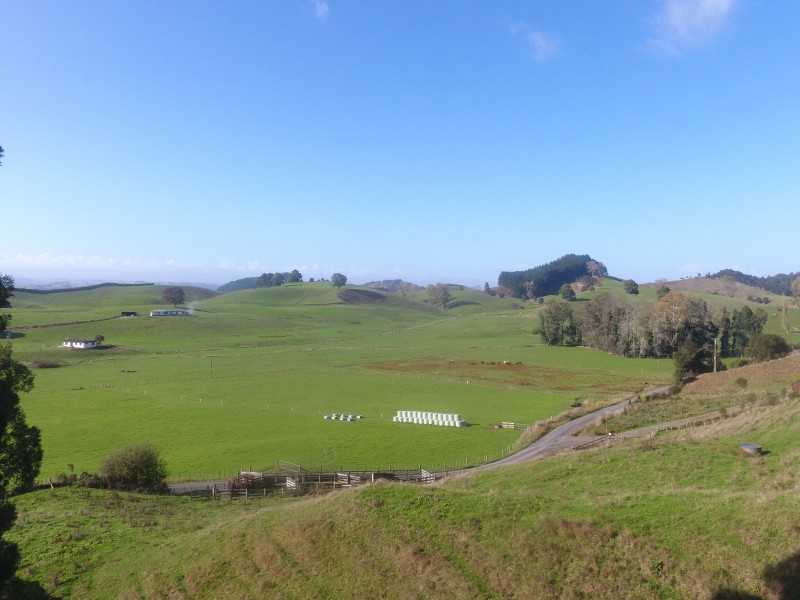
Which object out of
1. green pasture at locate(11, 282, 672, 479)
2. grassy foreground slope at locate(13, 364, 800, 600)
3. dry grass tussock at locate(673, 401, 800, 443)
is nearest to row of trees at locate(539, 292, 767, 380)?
green pasture at locate(11, 282, 672, 479)

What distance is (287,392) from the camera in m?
85.9

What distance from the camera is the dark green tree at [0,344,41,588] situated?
696 inches

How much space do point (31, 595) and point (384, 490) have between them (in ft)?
44.7

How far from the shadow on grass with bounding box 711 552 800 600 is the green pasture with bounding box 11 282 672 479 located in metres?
31.3

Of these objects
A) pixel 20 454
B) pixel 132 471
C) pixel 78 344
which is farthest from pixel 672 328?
pixel 78 344

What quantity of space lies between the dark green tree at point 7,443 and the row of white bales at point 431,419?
40691mm

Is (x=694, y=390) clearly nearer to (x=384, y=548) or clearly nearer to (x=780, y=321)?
(x=384, y=548)

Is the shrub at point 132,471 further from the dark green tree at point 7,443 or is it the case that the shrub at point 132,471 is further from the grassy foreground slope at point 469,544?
the grassy foreground slope at point 469,544

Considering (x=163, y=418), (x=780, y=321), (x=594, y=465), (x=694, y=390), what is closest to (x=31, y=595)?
(x=594, y=465)

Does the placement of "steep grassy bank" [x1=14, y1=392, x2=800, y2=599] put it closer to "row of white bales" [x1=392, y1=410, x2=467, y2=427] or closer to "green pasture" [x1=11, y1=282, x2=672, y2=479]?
"green pasture" [x1=11, y1=282, x2=672, y2=479]

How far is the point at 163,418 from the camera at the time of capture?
67.7 m

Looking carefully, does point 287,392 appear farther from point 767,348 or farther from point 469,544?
point 767,348

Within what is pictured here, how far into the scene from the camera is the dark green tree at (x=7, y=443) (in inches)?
696

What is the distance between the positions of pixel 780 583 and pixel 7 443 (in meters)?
38.3
